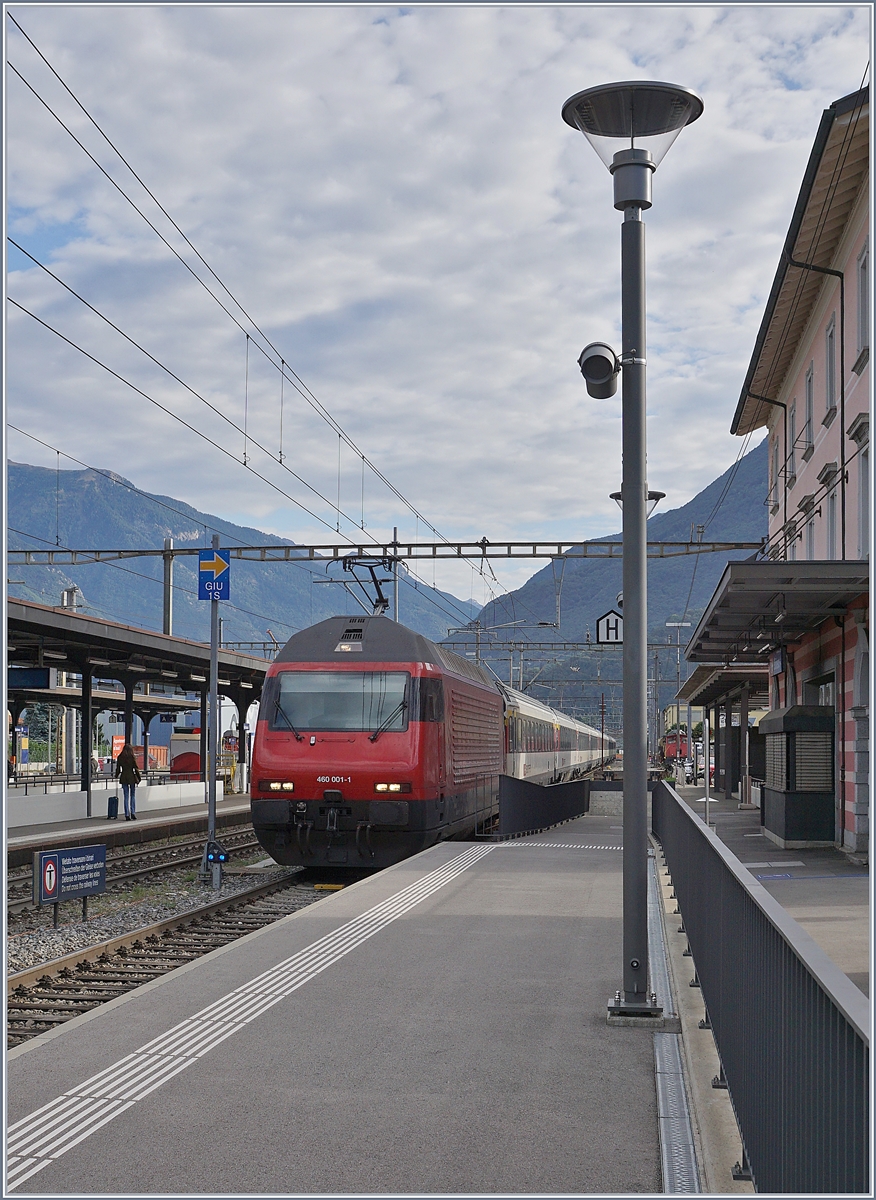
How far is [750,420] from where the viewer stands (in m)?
33.5

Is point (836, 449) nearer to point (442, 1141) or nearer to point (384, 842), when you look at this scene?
point (384, 842)

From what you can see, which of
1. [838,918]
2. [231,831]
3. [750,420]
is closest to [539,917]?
[838,918]

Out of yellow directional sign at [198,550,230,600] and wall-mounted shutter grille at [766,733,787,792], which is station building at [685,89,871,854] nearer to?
wall-mounted shutter grille at [766,733,787,792]

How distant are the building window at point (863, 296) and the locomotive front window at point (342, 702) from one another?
28.7ft

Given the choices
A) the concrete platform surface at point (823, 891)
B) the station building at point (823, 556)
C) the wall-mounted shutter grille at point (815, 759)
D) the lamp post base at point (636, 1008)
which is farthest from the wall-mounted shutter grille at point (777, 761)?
the lamp post base at point (636, 1008)

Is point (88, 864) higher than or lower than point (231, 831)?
higher

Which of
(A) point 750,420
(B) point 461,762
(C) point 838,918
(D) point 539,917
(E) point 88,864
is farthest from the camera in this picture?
(A) point 750,420

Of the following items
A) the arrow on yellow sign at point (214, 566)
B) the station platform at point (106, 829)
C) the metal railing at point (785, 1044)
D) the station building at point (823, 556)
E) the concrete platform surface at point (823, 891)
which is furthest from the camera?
the station platform at point (106, 829)

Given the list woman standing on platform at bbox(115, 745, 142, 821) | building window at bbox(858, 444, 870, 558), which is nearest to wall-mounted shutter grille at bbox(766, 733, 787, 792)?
building window at bbox(858, 444, 870, 558)

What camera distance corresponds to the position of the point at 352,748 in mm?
15984

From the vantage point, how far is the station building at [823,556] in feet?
56.7

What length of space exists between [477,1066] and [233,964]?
3.05 m

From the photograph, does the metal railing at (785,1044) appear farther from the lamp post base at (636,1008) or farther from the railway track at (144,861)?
the railway track at (144,861)

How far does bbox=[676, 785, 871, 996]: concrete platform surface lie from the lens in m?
10.1
